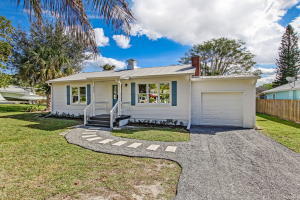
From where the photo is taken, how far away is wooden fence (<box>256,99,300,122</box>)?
35.6ft

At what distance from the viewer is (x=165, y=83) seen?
32.3ft

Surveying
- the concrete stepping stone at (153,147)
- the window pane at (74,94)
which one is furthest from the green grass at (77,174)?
the window pane at (74,94)

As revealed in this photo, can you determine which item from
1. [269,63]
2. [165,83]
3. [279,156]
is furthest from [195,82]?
[269,63]

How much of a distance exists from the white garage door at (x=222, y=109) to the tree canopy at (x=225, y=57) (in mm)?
15954

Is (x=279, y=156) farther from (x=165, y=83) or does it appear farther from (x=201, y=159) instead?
(x=165, y=83)

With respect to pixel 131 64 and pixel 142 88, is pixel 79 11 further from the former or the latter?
pixel 131 64

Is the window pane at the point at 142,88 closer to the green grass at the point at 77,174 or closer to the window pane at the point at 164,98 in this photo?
the window pane at the point at 164,98

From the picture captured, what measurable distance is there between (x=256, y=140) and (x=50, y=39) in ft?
67.1

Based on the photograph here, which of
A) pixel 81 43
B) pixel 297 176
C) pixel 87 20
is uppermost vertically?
pixel 87 20

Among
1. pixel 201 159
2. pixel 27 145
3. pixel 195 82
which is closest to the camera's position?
pixel 201 159

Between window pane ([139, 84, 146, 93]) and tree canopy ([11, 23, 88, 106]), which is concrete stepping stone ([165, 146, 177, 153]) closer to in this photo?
window pane ([139, 84, 146, 93])

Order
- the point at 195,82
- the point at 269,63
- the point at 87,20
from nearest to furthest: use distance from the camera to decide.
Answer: the point at 87,20 < the point at 195,82 < the point at 269,63

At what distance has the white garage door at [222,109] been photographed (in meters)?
9.21

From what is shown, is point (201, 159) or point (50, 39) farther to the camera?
point (50, 39)
